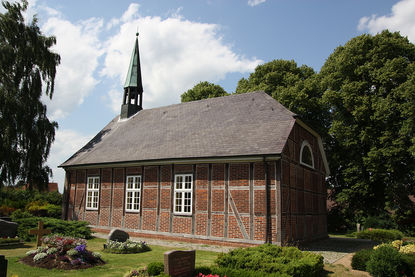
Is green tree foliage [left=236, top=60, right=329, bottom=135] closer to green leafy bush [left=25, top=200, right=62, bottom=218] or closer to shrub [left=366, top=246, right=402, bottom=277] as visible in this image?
shrub [left=366, top=246, right=402, bottom=277]

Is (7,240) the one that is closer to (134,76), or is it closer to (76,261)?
(76,261)

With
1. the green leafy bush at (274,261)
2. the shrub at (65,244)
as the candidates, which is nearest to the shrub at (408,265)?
the green leafy bush at (274,261)

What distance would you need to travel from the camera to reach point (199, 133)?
17.6 m

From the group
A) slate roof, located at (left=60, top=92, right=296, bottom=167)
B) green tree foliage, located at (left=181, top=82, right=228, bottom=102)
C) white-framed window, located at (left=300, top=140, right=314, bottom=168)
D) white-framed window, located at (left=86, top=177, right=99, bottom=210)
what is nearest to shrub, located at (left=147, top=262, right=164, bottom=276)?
slate roof, located at (left=60, top=92, right=296, bottom=167)

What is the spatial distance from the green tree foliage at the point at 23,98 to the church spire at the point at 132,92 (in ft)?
17.0

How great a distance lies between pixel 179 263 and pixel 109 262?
389 centimetres

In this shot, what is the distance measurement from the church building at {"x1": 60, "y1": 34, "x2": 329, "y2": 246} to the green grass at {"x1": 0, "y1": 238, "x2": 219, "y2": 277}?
243 cm

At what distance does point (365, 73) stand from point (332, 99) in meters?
2.77

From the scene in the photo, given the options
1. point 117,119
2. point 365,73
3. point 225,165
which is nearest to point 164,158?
point 225,165

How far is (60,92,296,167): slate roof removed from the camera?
15031mm

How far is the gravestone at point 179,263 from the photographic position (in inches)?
274

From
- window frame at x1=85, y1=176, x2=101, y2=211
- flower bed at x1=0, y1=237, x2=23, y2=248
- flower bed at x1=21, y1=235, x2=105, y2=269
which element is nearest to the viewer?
flower bed at x1=21, y1=235, x2=105, y2=269

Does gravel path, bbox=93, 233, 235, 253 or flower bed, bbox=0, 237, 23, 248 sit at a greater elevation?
flower bed, bbox=0, 237, 23, 248

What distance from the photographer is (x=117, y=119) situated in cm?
2573
